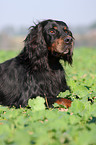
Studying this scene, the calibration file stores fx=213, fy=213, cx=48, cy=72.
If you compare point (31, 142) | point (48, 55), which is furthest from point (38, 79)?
point (31, 142)

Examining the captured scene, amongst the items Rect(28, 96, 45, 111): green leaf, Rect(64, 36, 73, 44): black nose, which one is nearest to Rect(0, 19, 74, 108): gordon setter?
Rect(64, 36, 73, 44): black nose

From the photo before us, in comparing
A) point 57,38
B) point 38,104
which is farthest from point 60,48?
point 38,104

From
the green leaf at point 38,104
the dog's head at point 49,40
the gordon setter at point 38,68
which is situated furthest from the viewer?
the dog's head at point 49,40

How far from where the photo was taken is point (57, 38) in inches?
169

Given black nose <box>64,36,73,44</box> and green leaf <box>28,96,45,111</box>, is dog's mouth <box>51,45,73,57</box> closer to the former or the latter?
black nose <box>64,36,73,44</box>

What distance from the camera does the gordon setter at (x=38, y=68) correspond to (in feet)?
13.6

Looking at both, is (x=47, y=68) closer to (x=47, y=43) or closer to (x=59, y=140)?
(x=47, y=43)

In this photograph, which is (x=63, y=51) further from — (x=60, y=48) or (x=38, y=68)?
(x=38, y=68)

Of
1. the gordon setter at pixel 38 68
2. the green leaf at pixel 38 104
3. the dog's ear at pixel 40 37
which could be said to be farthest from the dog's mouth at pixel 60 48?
the green leaf at pixel 38 104

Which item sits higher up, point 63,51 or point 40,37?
point 40,37

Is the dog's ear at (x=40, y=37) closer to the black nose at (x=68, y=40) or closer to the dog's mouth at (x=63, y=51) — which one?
the dog's mouth at (x=63, y=51)

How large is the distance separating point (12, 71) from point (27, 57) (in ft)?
1.41

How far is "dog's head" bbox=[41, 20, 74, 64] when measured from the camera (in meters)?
4.24

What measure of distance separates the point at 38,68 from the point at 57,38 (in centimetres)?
71
